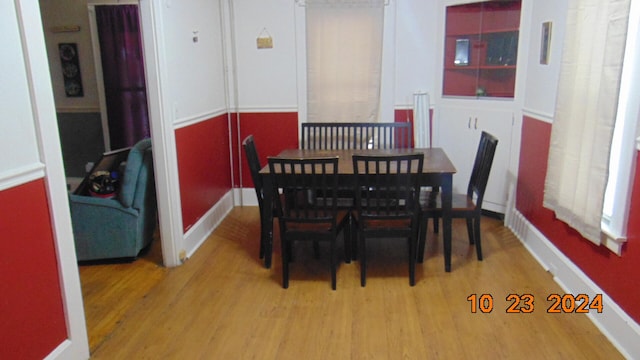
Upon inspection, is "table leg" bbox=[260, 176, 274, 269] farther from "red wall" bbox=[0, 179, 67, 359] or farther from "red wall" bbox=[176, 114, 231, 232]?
"red wall" bbox=[0, 179, 67, 359]

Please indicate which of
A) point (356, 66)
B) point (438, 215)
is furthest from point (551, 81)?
point (356, 66)

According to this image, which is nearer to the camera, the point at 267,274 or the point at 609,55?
the point at 609,55

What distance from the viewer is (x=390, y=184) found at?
2719 millimetres

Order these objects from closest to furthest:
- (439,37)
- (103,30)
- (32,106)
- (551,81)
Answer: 1. (32,106)
2. (551,81)
3. (439,37)
4. (103,30)

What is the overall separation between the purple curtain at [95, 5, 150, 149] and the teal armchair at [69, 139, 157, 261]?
1712 millimetres

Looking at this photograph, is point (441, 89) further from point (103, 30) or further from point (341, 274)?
point (103, 30)

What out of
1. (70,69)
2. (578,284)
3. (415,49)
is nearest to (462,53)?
(415,49)

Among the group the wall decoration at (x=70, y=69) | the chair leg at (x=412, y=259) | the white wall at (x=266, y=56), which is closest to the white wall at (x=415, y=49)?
the white wall at (x=266, y=56)

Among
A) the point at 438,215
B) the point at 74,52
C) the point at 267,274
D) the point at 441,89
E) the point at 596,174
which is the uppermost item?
the point at 74,52

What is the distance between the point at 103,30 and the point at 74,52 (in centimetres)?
47

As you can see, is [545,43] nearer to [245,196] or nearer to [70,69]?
[245,196]

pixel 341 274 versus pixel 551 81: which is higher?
pixel 551 81

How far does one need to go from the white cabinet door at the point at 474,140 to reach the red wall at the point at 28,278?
343 centimetres

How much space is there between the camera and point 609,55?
7.15 ft
